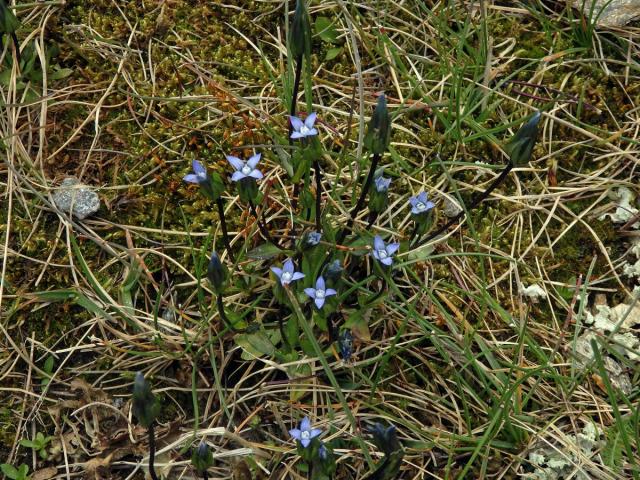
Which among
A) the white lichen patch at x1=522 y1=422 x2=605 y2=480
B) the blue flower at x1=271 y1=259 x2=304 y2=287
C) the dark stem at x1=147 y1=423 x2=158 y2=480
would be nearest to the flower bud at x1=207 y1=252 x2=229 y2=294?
the blue flower at x1=271 y1=259 x2=304 y2=287

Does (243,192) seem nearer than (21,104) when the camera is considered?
Yes

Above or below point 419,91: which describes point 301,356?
below

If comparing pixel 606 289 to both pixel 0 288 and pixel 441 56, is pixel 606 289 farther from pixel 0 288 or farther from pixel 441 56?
pixel 0 288

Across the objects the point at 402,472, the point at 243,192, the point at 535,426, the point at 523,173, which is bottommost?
the point at 402,472

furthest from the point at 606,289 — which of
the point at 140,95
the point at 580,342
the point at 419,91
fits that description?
the point at 140,95

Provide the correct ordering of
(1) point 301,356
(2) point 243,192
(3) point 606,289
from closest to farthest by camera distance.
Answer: (2) point 243,192 → (1) point 301,356 → (3) point 606,289

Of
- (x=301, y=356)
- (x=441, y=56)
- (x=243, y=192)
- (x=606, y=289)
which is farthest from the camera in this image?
(x=441, y=56)
